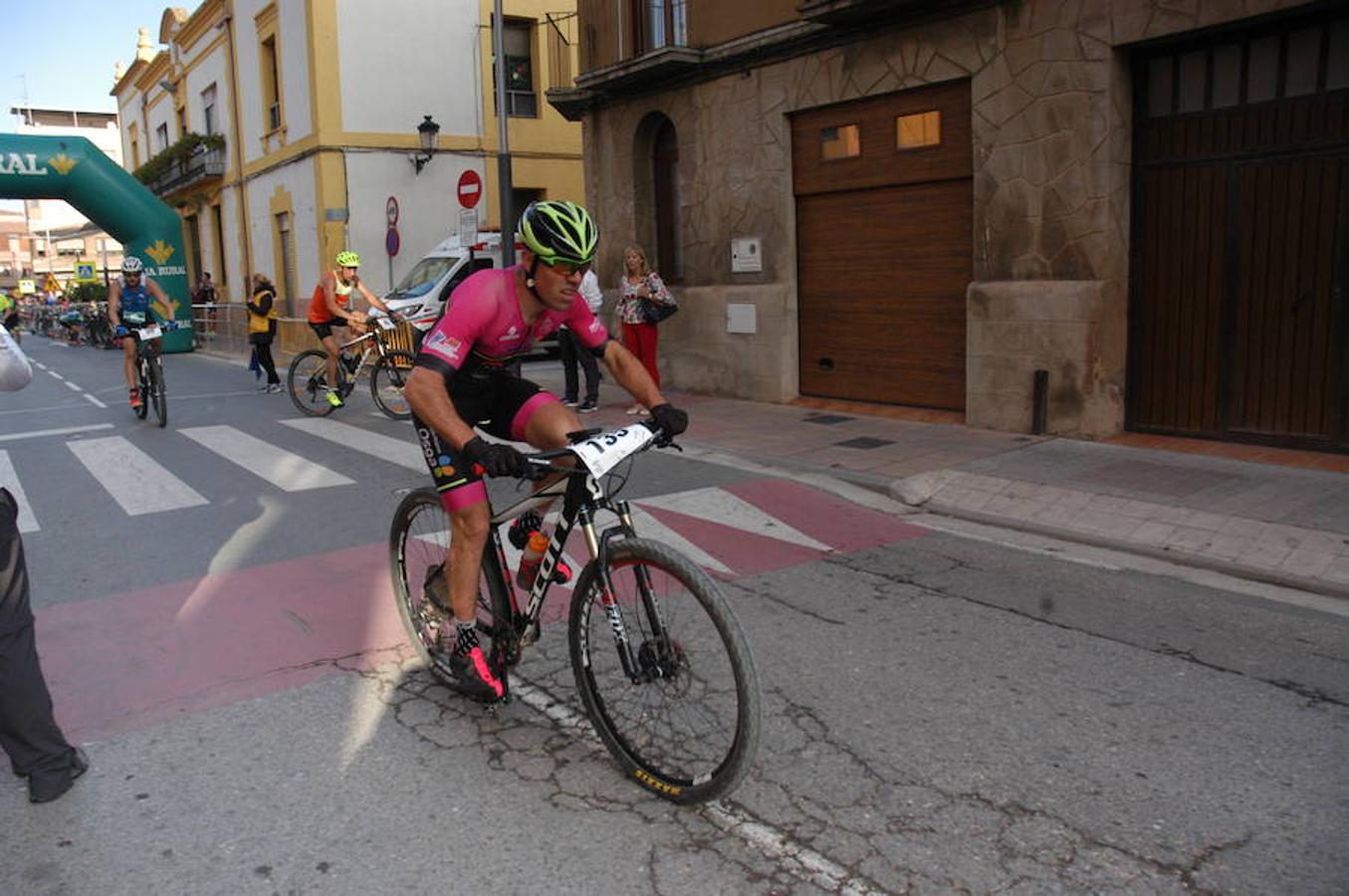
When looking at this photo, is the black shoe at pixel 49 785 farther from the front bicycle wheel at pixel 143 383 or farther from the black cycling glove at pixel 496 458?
the front bicycle wheel at pixel 143 383

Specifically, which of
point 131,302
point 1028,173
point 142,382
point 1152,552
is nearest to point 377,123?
point 131,302

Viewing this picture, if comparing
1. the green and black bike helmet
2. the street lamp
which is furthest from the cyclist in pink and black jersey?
the street lamp

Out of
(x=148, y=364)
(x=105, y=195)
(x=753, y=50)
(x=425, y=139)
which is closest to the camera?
(x=148, y=364)

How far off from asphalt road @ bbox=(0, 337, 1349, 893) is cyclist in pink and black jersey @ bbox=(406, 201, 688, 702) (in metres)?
0.61

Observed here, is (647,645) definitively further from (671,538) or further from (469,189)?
(469,189)

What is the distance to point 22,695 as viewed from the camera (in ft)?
11.4

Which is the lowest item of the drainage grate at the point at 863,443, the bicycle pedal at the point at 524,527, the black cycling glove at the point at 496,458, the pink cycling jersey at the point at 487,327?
the drainage grate at the point at 863,443

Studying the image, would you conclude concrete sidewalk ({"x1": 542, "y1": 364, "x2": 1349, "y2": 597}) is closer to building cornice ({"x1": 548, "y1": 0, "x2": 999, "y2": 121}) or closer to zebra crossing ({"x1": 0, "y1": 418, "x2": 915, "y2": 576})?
zebra crossing ({"x1": 0, "y1": 418, "x2": 915, "y2": 576})

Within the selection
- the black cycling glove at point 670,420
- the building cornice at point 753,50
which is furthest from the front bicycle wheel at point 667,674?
the building cornice at point 753,50

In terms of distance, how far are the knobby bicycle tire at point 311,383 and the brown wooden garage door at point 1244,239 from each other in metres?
8.69

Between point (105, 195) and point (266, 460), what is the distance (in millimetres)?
19230

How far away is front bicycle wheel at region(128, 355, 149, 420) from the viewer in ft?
38.7

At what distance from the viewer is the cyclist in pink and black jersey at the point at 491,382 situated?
3561 mm

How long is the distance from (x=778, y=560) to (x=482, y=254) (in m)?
13.5
